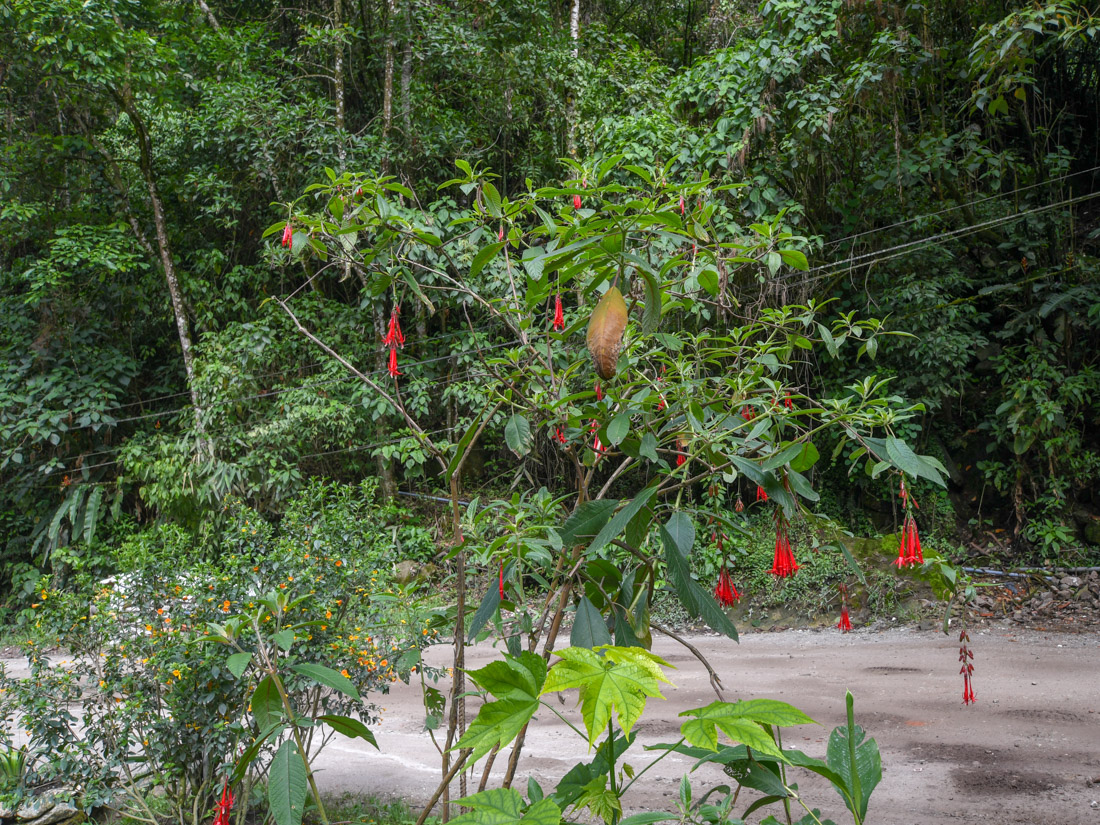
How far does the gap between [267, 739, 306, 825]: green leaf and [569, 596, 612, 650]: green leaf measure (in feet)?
1.18

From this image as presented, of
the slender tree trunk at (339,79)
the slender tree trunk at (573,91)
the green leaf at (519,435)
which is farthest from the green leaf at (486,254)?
the slender tree trunk at (339,79)

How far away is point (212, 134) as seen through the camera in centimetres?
812

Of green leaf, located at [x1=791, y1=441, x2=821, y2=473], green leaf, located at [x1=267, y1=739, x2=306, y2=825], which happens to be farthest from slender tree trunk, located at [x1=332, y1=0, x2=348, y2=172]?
green leaf, located at [x1=267, y1=739, x2=306, y2=825]

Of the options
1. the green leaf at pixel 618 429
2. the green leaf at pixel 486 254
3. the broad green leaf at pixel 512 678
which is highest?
the green leaf at pixel 486 254

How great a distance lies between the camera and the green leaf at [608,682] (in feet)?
1.74

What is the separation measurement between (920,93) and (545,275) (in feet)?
25.4

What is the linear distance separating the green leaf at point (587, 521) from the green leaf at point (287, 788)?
415 mm

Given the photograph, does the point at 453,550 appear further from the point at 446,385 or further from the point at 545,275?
the point at 446,385

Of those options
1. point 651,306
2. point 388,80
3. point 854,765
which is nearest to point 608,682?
point 854,765

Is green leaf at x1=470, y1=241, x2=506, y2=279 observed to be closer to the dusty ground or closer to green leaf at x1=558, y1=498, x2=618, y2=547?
green leaf at x1=558, y1=498, x2=618, y2=547

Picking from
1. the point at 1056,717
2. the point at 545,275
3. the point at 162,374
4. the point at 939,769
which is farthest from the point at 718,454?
the point at 162,374

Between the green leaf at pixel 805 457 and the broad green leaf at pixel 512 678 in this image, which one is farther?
the green leaf at pixel 805 457

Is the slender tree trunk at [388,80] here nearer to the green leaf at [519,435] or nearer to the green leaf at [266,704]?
the green leaf at [519,435]

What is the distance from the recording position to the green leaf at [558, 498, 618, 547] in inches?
41.2
